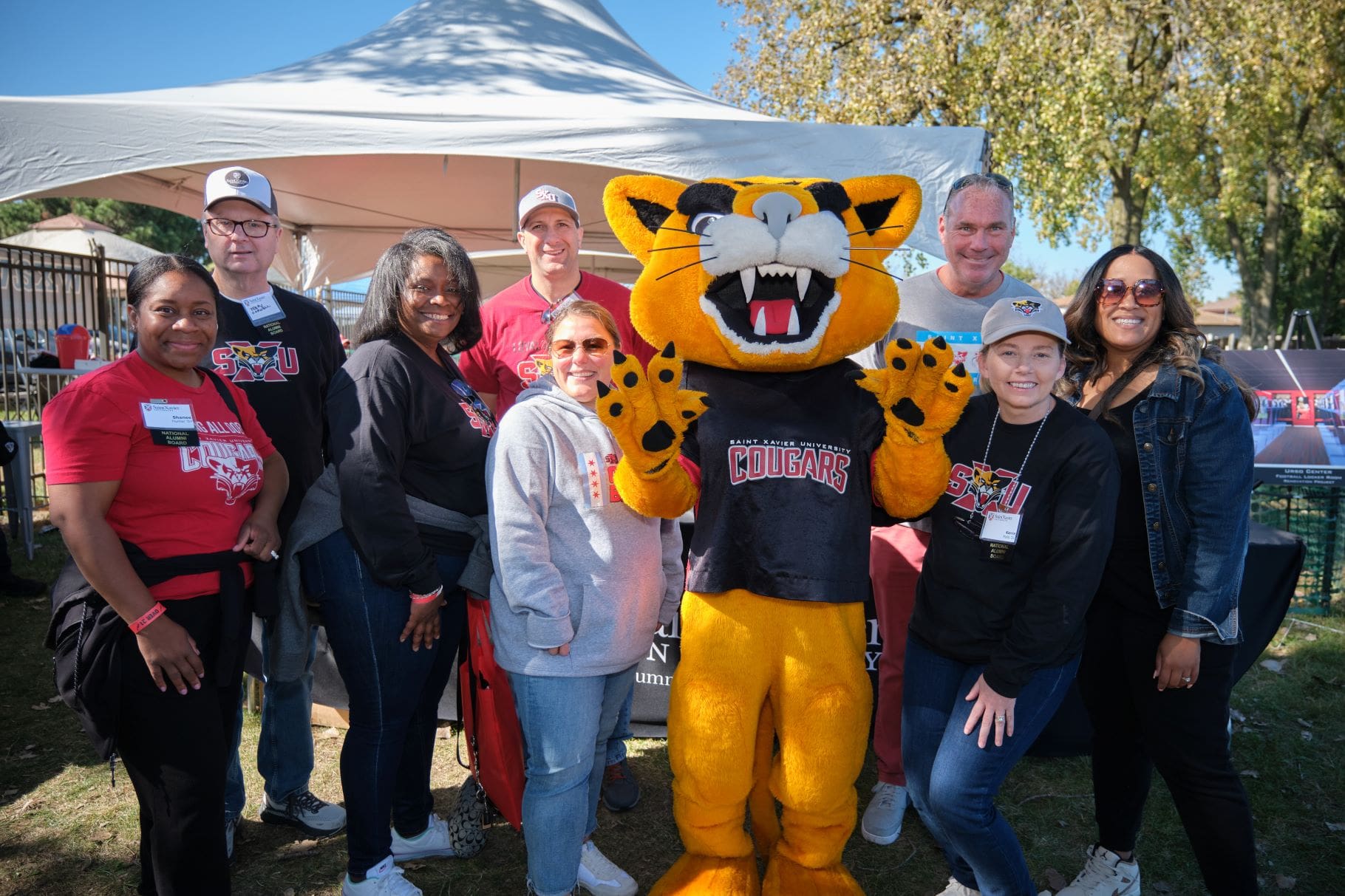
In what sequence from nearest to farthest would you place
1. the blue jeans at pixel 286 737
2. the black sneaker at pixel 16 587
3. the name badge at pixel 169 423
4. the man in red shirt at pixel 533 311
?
the name badge at pixel 169 423
the blue jeans at pixel 286 737
the man in red shirt at pixel 533 311
the black sneaker at pixel 16 587

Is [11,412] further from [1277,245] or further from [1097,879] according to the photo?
[1277,245]

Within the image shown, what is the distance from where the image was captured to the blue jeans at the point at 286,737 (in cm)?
281

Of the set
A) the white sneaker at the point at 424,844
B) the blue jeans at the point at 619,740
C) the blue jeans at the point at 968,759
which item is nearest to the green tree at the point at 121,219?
the blue jeans at the point at 619,740

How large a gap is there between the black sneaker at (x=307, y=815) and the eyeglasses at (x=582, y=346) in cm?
184

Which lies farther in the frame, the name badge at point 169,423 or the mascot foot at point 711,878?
the mascot foot at point 711,878

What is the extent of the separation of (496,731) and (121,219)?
126ft

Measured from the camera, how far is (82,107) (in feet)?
12.6

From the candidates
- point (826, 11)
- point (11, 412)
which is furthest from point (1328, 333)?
point (11, 412)

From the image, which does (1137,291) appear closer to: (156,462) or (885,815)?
(885,815)

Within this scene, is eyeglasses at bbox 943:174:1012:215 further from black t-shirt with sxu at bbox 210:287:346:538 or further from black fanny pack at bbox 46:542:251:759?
black fanny pack at bbox 46:542:251:759

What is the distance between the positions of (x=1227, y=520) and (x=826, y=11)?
12452 mm

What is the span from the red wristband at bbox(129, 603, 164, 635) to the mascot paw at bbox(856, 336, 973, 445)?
68.6 inches

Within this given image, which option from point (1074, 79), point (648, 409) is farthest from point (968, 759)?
point (1074, 79)

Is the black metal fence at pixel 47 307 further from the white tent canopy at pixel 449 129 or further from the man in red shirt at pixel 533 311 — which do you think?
the man in red shirt at pixel 533 311
